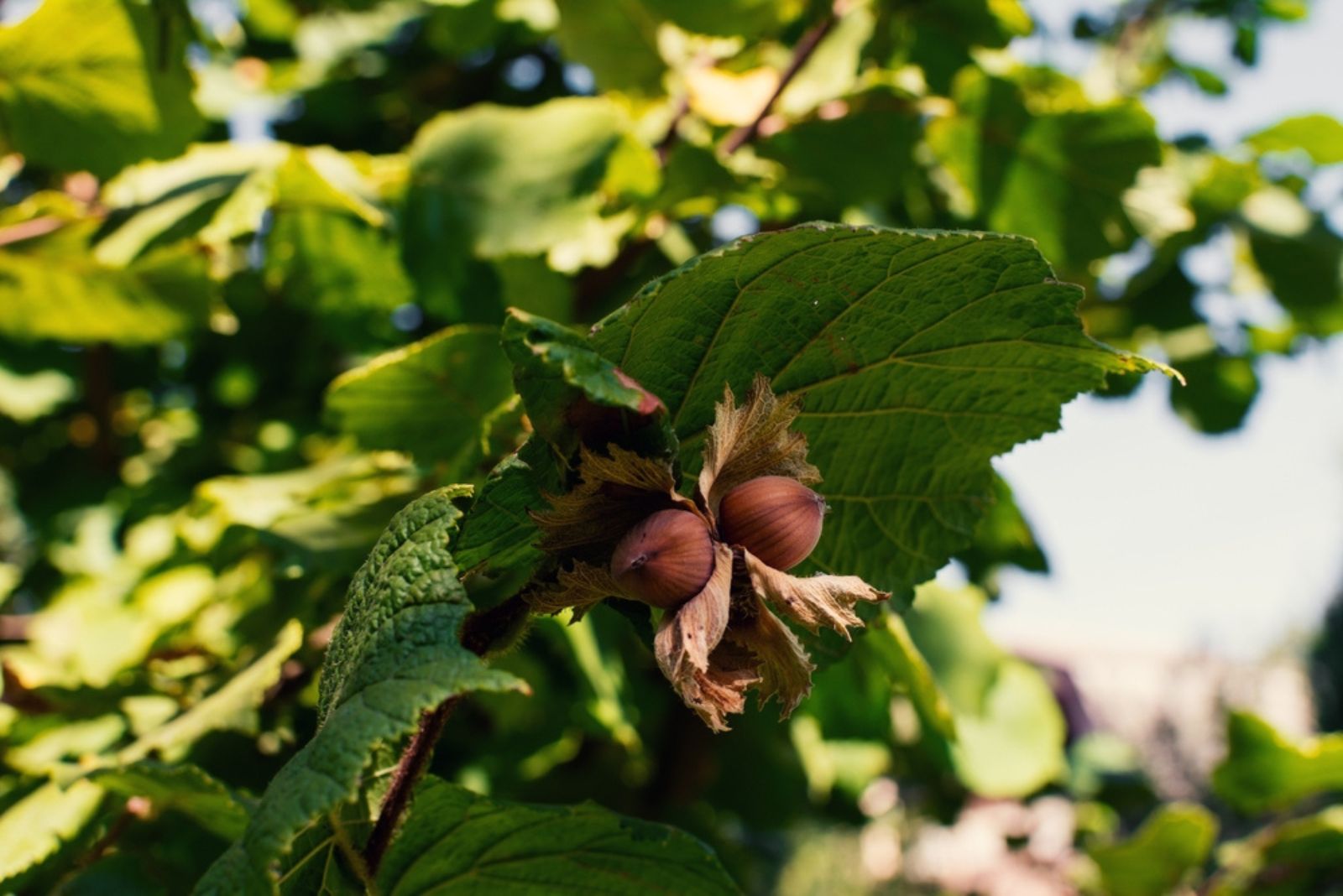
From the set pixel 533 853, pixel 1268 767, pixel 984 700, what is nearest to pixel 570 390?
pixel 533 853

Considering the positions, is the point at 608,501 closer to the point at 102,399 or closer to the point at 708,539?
the point at 708,539

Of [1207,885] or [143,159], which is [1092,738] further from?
[143,159]

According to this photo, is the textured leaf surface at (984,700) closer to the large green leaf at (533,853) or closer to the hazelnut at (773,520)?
the large green leaf at (533,853)

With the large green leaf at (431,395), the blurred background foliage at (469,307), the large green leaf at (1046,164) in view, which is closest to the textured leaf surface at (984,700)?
the blurred background foliage at (469,307)

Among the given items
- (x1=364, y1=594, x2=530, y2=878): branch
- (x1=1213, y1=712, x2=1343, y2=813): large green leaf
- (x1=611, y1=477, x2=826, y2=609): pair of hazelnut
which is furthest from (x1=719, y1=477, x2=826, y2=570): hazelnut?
(x1=1213, y1=712, x2=1343, y2=813): large green leaf

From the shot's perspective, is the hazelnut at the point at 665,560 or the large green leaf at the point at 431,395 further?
the large green leaf at the point at 431,395

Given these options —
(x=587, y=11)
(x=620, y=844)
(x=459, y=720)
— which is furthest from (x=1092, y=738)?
(x=620, y=844)
